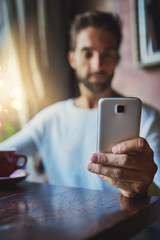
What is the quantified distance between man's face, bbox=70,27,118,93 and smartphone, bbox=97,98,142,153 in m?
0.69

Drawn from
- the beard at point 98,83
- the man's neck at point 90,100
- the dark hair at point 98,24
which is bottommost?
the man's neck at point 90,100

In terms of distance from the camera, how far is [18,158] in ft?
2.72

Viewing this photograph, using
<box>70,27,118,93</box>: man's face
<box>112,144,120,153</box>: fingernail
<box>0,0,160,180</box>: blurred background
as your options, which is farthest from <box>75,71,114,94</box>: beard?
<box>112,144,120,153</box>: fingernail

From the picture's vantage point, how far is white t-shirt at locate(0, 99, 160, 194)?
107cm

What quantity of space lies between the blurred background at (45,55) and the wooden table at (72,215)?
2.60 ft

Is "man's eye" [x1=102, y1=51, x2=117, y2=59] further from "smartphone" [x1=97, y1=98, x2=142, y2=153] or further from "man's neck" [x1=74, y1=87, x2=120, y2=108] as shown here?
"smartphone" [x1=97, y1=98, x2=142, y2=153]

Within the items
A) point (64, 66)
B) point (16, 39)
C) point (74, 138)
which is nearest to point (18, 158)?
point (74, 138)

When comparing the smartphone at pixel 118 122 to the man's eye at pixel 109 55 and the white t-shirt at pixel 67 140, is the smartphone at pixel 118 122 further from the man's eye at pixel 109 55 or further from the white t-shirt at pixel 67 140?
the man's eye at pixel 109 55

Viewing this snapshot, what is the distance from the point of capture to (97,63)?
1.25m

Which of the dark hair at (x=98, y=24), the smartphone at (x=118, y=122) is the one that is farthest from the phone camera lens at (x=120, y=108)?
the dark hair at (x=98, y=24)

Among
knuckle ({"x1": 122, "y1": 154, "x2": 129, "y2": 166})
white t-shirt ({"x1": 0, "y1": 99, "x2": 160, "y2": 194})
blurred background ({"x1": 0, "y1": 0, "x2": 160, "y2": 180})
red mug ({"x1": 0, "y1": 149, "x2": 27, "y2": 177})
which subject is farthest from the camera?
blurred background ({"x1": 0, "y1": 0, "x2": 160, "y2": 180})

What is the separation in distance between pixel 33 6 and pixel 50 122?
798 millimetres

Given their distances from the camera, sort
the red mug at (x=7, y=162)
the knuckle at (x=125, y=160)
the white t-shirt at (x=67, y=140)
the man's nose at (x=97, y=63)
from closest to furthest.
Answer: the knuckle at (x=125, y=160) < the red mug at (x=7, y=162) < the white t-shirt at (x=67, y=140) < the man's nose at (x=97, y=63)

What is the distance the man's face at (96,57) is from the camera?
1269 mm
